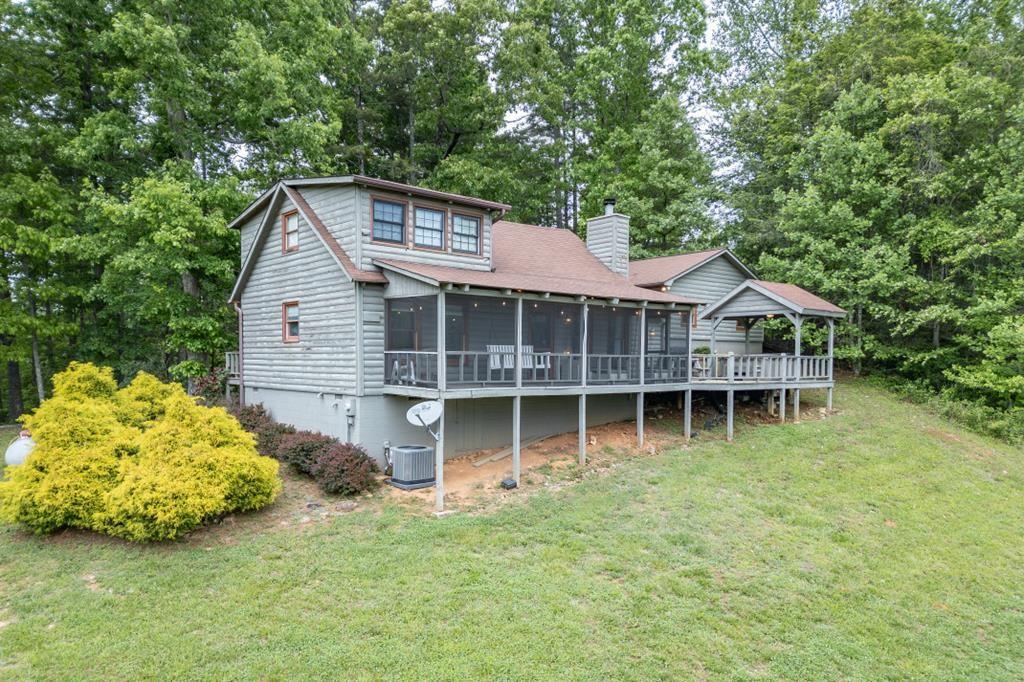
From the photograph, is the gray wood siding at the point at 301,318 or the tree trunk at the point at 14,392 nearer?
the gray wood siding at the point at 301,318

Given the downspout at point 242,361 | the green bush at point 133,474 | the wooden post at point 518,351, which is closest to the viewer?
the green bush at point 133,474

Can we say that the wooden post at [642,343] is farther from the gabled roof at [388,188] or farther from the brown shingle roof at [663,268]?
the brown shingle roof at [663,268]

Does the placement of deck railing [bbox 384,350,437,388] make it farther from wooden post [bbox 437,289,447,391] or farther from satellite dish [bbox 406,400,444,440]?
satellite dish [bbox 406,400,444,440]

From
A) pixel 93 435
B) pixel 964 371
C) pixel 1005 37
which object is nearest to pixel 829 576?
pixel 93 435

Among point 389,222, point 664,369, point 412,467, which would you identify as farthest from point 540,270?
point 412,467

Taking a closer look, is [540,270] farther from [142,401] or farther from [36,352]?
[36,352]

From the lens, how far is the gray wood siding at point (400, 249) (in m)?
12.8

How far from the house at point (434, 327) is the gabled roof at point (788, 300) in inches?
2.7

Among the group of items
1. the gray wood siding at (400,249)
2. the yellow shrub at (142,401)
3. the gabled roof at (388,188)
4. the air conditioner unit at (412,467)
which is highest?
the gabled roof at (388,188)

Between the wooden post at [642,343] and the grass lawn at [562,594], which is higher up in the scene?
the wooden post at [642,343]

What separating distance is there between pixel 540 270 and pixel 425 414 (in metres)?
7.72

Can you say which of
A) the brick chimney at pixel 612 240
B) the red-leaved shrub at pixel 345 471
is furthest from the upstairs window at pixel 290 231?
the brick chimney at pixel 612 240

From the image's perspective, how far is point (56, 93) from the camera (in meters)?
19.1

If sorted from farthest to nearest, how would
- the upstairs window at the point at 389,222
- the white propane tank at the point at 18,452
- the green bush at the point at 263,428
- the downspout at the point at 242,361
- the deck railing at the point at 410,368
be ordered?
the downspout at the point at 242,361, the green bush at the point at 263,428, the upstairs window at the point at 389,222, the deck railing at the point at 410,368, the white propane tank at the point at 18,452
